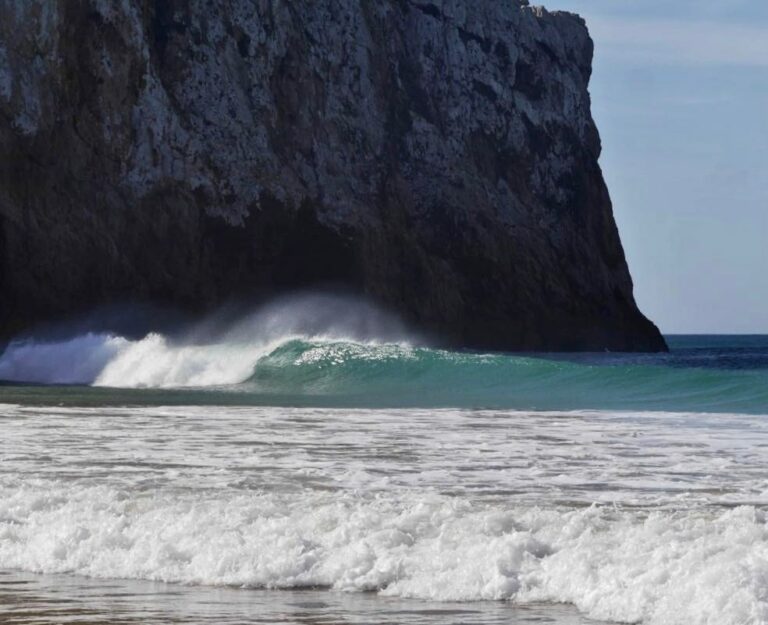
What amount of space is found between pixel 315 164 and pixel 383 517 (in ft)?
162

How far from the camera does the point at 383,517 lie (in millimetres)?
9930

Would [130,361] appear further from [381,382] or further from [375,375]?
[381,382]

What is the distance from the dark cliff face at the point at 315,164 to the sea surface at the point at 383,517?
97.0 ft

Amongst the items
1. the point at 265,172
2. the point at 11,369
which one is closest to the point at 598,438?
the point at 11,369

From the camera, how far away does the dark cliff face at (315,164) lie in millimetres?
49781

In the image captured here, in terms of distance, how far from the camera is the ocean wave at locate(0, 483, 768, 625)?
820 cm

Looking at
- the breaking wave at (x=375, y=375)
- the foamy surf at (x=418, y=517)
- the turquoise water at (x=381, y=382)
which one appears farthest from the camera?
the breaking wave at (x=375, y=375)

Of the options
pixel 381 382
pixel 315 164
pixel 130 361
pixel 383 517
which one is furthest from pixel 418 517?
pixel 315 164

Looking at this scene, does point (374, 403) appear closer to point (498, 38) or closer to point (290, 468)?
point (290, 468)

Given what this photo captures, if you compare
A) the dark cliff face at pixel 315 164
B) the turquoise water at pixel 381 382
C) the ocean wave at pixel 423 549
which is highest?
the dark cliff face at pixel 315 164

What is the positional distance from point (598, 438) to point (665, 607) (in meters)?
8.60

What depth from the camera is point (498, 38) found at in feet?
230

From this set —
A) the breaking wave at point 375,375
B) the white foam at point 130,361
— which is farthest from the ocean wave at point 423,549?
the white foam at point 130,361

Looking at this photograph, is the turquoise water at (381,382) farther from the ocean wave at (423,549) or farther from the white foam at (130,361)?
the ocean wave at (423,549)
